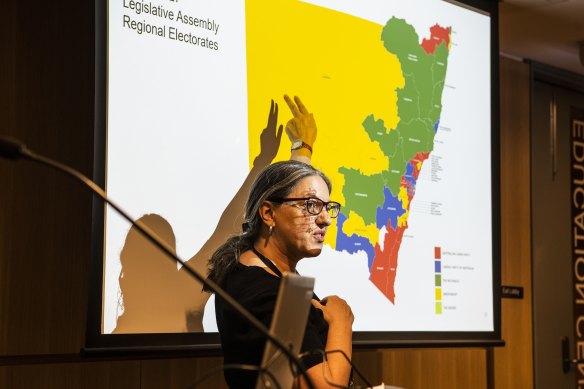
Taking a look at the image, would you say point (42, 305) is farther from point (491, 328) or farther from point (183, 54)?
point (491, 328)

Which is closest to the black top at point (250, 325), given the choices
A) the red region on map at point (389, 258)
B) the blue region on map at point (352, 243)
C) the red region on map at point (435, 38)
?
the blue region on map at point (352, 243)

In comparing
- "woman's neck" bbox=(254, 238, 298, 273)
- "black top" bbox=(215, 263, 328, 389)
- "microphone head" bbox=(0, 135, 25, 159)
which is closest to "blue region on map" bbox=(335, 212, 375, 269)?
"woman's neck" bbox=(254, 238, 298, 273)

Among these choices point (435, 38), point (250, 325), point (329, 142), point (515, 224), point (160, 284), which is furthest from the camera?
point (515, 224)

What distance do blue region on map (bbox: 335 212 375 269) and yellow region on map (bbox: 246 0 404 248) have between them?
0.12 ft

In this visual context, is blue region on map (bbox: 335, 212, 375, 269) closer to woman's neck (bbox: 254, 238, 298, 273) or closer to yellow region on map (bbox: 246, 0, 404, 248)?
yellow region on map (bbox: 246, 0, 404, 248)

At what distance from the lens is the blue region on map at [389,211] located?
3.16m

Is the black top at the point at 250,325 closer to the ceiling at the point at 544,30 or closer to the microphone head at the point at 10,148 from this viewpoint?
the microphone head at the point at 10,148

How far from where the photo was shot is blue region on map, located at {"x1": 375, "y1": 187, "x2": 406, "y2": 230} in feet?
10.4

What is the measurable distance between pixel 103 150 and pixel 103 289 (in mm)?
384

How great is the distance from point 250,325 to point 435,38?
193cm

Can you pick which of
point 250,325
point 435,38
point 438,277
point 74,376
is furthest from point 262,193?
point 435,38

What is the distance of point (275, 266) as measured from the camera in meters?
2.11

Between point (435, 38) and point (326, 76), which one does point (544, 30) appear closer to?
→ point (435, 38)

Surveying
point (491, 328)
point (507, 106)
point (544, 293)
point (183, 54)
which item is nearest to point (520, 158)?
point (507, 106)
